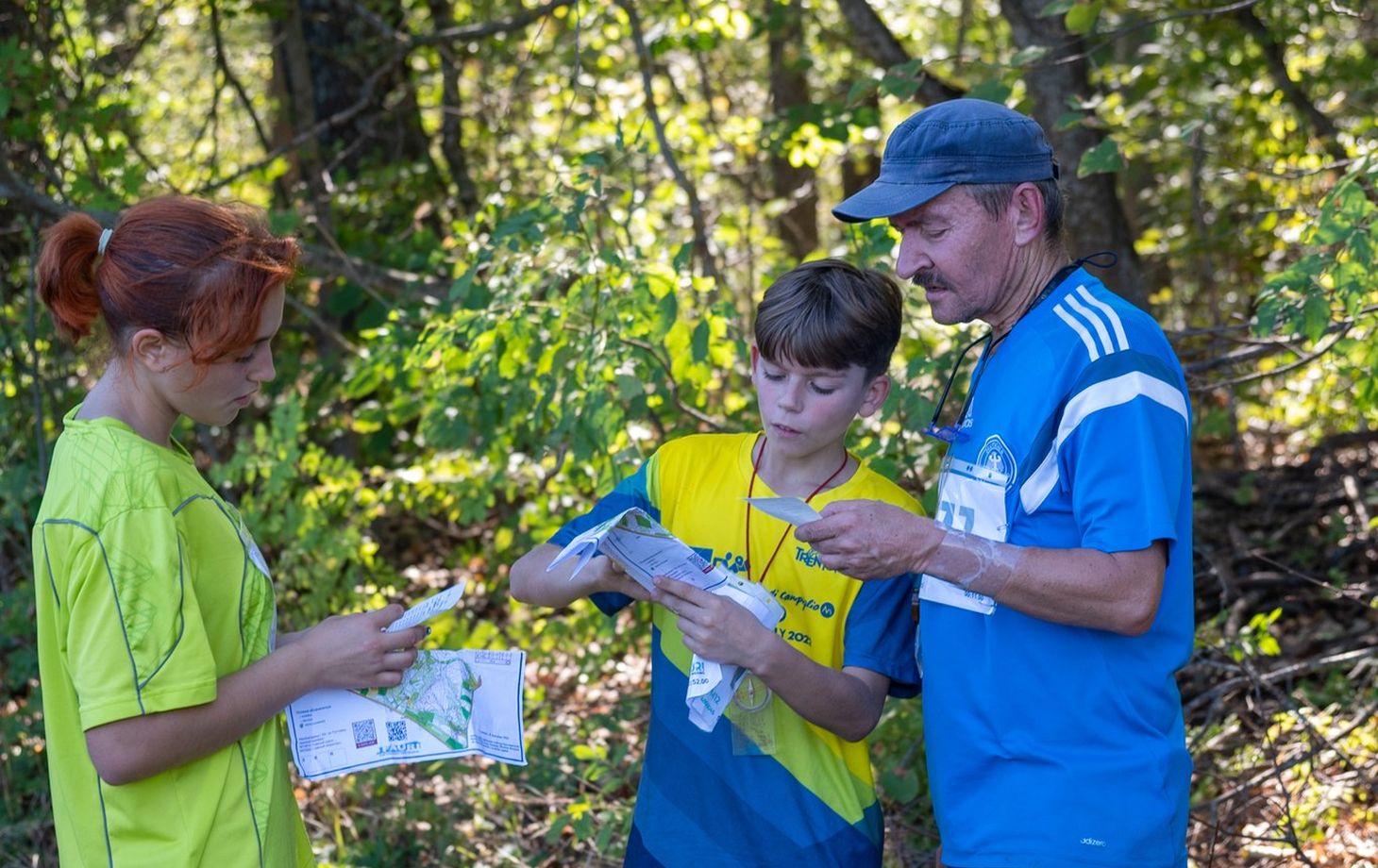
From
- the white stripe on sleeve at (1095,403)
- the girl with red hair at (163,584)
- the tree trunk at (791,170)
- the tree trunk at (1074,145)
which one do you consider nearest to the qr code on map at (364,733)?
the girl with red hair at (163,584)

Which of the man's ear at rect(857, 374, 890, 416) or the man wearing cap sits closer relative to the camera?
the man wearing cap

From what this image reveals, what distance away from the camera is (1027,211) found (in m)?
2.24

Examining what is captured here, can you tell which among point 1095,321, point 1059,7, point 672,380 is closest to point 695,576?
point 1095,321

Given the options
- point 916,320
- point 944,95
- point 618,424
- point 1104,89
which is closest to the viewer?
point 618,424

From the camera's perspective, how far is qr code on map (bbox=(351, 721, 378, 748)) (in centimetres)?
228

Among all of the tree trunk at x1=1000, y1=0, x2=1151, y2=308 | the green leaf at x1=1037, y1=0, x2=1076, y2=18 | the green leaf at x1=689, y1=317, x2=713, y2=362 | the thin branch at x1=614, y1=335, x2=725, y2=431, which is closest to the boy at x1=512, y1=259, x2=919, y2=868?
the green leaf at x1=689, y1=317, x2=713, y2=362

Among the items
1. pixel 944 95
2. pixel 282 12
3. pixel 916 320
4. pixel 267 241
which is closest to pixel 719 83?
pixel 282 12

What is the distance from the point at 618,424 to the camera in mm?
3822

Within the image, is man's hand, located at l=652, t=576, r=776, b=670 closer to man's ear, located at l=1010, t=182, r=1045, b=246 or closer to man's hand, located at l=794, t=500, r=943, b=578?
man's hand, located at l=794, t=500, r=943, b=578

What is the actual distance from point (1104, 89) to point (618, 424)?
3659mm

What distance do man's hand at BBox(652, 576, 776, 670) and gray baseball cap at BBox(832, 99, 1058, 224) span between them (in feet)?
2.29

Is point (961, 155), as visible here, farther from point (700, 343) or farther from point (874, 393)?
point (700, 343)

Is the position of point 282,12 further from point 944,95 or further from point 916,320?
point 916,320

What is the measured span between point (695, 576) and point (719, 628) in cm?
10
